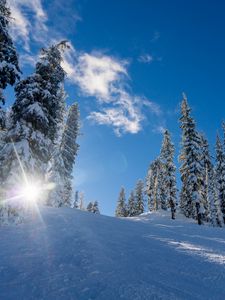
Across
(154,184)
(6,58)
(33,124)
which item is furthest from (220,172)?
(6,58)

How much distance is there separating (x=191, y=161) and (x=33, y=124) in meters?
27.7

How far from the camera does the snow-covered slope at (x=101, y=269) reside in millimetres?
5816

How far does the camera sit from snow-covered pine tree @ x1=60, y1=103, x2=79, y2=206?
39075mm

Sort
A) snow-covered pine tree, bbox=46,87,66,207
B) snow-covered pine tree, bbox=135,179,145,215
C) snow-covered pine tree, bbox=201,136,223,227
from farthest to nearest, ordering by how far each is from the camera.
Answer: snow-covered pine tree, bbox=135,179,145,215
snow-covered pine tree, bbox=201,136,223,227
snow-covered pine tree, bbox=46,87,66,207

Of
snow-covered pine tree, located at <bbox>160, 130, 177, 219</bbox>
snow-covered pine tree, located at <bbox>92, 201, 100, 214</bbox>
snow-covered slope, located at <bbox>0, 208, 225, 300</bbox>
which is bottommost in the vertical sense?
snow-covered slope, located at <bbox>0, 208, 225, 300</bbox>

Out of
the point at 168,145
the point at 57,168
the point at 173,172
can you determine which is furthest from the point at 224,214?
the point at 57,168

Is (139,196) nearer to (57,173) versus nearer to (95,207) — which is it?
(95,207)

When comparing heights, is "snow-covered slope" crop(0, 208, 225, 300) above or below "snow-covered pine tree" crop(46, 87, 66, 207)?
below

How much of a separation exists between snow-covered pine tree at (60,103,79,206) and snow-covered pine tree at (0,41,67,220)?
62.8 ft

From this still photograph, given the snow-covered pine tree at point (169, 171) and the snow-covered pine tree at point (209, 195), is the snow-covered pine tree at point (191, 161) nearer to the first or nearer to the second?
the snow-covered pine tree at point (169, 171)

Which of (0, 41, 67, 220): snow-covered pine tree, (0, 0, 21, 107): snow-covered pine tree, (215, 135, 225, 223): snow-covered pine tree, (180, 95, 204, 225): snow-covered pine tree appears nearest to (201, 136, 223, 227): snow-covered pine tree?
(215, 135, 225, 223): snow-covered pine tree

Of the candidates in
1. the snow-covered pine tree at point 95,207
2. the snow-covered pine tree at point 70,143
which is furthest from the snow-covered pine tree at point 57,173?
the snow-covered pine tree at point 95,207

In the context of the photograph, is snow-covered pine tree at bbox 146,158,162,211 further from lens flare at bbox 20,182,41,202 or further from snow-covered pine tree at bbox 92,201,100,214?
lens flare at bbox 20,182,41,202

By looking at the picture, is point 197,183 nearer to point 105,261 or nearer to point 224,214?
point 224,214
